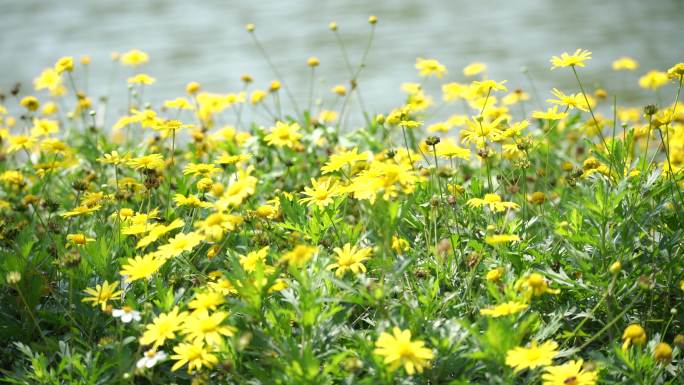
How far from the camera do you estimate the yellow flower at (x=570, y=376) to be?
168cm

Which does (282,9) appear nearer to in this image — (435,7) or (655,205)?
(435,7)

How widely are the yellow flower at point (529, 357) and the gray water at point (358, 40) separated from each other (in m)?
4.49

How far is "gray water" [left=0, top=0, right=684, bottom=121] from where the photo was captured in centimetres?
679

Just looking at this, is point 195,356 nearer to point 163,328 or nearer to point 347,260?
point 163,328

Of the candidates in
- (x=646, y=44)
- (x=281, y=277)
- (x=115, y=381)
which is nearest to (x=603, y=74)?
(x=646, y=44)

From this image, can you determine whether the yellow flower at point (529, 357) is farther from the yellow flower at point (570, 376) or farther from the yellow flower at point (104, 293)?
the yellow flower at point (104, 293)

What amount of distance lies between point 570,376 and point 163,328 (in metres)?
0.96

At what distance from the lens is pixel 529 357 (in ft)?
5.57

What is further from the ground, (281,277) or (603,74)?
(281,277)

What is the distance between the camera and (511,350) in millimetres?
1731

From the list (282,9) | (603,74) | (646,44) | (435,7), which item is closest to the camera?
(603,74)

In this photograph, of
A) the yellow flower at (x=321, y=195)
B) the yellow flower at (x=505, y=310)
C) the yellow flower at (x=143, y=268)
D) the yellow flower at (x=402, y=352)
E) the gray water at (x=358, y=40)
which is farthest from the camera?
the gray water at (x=358, y=40)

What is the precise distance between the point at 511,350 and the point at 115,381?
39.7 inches

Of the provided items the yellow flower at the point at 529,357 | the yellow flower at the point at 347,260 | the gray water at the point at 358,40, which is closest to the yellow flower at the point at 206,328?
the yellow flower at the point at 347,260
